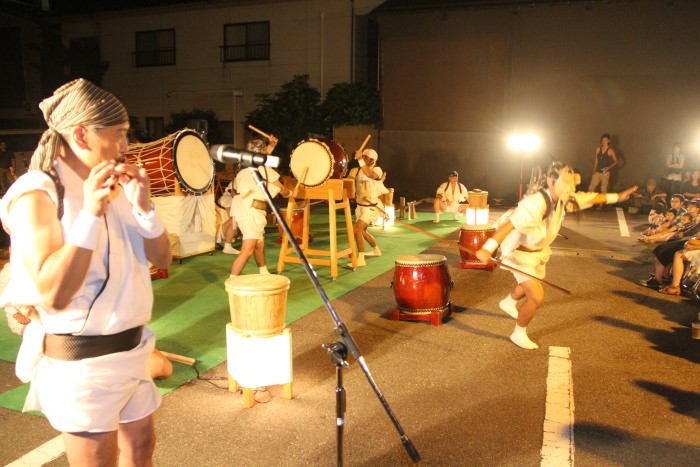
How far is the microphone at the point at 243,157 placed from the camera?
9.49 feet

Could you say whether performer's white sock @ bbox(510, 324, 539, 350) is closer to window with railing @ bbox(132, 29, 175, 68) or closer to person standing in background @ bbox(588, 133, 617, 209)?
person standing in background @ bbox(588, 133, 617, 209)

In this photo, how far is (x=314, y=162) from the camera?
899 cm

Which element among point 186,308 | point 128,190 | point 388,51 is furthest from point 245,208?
point 388,51

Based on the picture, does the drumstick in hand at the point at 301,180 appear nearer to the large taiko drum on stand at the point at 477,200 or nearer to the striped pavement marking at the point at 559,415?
the striped pavement marking at the point at 559,415

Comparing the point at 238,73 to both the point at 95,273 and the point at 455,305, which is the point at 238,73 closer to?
the point at 455,305

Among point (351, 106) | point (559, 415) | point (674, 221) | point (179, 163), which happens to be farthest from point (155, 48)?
point (559, 415)

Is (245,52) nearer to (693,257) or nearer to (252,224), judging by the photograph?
(252,224)

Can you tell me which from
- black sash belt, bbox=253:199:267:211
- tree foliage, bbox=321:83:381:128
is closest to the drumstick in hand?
black sash belt, bbox=253:199:267:211

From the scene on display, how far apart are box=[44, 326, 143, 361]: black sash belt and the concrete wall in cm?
1814

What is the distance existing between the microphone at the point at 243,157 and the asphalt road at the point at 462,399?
125 cm

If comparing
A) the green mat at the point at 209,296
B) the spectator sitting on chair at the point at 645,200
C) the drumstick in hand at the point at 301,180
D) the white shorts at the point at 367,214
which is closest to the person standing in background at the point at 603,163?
the spectator sitting on chair at the point at 645,200

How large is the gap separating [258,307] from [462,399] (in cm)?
182

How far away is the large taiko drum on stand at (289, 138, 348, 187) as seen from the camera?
8.91 m

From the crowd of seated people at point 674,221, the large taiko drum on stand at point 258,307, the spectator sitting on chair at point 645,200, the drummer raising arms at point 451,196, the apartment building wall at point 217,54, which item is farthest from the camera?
the apartment building wall at point 217,54
